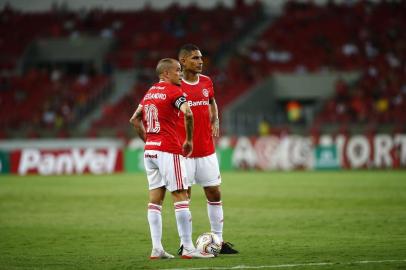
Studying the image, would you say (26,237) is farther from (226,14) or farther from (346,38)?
(226,14)

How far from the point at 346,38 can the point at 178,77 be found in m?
34.2

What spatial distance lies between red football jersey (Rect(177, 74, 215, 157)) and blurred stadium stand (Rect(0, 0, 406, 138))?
24157 millimetres

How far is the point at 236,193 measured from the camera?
2273 centimetres

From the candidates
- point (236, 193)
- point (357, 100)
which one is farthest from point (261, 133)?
point (236, 193)

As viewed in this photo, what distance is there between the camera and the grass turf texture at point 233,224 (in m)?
10.2

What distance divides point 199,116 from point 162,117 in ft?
3.08

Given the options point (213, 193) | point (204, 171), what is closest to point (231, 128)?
point (213, 193)

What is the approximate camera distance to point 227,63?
4594 centimetres

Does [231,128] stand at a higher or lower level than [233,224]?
higher

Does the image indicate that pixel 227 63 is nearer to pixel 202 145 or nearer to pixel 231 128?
pixel 231 128

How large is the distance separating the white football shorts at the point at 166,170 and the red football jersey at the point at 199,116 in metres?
0.78

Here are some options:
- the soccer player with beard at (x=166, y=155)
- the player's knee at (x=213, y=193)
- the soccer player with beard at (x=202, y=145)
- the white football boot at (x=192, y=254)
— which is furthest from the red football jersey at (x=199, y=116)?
the white football boot at (x=192, y=254)

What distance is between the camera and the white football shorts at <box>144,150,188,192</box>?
10.3m

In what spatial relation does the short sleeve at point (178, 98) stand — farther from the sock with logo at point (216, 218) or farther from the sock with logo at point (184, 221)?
the sock with logo at point (216, 218)
